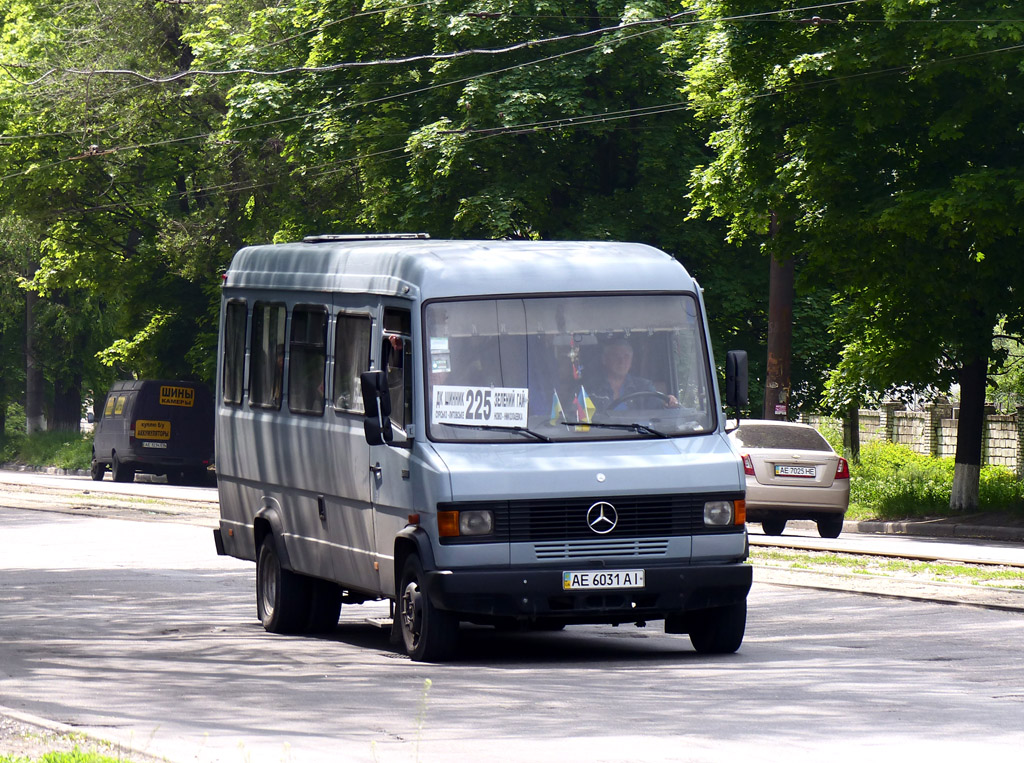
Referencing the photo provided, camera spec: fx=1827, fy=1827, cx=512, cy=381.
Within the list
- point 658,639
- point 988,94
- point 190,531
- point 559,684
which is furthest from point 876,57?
point 559,684

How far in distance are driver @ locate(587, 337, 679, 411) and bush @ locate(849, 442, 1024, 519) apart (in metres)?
18.2

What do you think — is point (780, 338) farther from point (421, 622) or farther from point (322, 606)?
point (421, 622)

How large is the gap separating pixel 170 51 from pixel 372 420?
3965 centimetres

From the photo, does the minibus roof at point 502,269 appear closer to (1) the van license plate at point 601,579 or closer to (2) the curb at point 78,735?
(1) the van license plate at point 601,579

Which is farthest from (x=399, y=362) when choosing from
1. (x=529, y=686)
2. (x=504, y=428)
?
(x=529, y=686)

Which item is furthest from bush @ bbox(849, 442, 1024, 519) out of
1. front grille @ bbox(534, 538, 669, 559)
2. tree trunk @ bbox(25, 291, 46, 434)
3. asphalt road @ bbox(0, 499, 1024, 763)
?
tree trunk @ bbox(25, 291, 46, 434)

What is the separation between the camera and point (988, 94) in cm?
2544

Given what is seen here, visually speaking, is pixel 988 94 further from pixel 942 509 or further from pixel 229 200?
pixel 229 200

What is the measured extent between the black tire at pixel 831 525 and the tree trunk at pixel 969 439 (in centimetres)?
476

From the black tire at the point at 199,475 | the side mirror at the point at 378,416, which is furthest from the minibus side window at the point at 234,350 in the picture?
the black tire at the point at 199,475

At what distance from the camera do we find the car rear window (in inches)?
971

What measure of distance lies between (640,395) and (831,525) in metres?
14.0

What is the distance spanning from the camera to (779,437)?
24.8m

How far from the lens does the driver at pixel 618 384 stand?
11266mm
